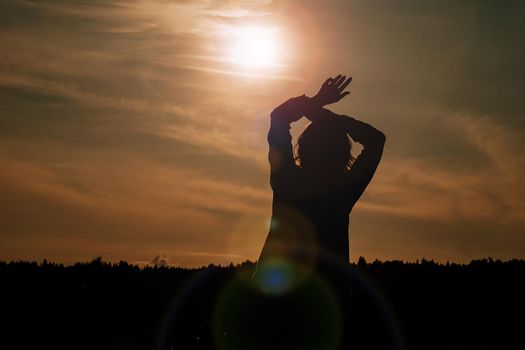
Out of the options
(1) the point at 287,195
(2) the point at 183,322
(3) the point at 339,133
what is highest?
(3) the point at 339,133

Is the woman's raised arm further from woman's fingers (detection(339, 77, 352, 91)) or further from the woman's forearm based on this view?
woman's fingers (detection(339, 77, 352, 91))

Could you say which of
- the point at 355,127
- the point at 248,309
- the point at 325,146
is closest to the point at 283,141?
the point at 325,146

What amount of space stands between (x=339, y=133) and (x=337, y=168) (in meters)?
0.31

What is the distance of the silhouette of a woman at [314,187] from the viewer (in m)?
5.59

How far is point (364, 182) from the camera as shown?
5.98m

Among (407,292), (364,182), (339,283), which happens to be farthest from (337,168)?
(407,292)

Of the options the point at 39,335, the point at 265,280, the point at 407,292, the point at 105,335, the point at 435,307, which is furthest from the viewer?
the point at 407,292

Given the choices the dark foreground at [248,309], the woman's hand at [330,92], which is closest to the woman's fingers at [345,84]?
the woman's hand at [330,92]

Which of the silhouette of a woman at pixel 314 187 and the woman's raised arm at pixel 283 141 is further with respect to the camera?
the woman's raised arm at pixel 283 141

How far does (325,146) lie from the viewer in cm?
608

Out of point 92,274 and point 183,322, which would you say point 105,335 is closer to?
point 92,274

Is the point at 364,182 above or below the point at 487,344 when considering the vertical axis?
above

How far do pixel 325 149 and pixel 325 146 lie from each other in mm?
26

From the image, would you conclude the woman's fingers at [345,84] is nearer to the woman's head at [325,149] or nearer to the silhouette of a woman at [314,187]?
the silhouette of a woman at [314,187]
